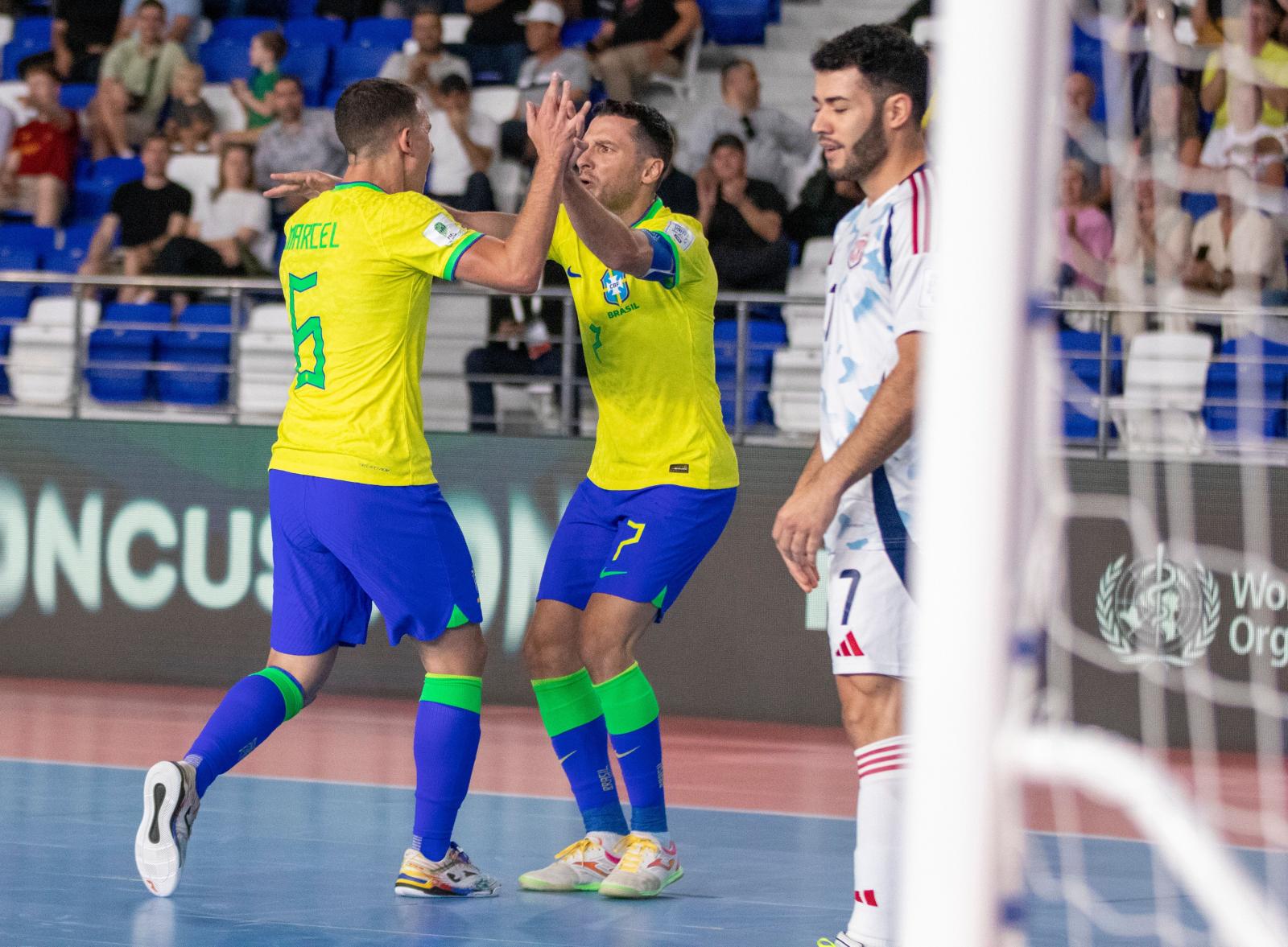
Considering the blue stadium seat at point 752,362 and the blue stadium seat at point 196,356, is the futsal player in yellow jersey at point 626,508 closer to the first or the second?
the blue stadium seat at point 752,362

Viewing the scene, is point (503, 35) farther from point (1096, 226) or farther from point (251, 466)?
point (1096, 226)

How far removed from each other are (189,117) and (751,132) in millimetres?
3989

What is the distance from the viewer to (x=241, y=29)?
12.8 meters

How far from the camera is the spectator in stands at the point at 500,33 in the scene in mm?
11734

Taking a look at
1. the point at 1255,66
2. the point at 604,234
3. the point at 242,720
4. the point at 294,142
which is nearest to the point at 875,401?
the point at 604,234

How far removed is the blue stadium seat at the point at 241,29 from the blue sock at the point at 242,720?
8922mm

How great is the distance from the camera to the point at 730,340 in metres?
9.31

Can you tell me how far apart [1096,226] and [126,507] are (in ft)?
17.3

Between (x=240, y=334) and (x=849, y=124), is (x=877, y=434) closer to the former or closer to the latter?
(x=849, y=124)

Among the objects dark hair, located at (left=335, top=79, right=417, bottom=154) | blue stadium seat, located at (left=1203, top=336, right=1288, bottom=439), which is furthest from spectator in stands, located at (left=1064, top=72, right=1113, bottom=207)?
dark hair, located at (left=335, top=79, right=417, bottom=154)

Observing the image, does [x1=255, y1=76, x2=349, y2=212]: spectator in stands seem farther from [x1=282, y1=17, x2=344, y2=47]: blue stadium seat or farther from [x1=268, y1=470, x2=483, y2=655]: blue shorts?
[x1=268, y1=470, x2=483, y2=655]: blue shorts

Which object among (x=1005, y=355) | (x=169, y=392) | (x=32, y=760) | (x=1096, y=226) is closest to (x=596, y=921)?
(x=1005, y=355)

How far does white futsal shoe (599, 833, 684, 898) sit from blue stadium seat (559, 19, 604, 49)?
812 cm

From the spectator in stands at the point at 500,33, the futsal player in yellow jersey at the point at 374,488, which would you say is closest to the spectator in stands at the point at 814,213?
the spectator in stands at the point at 500,33
